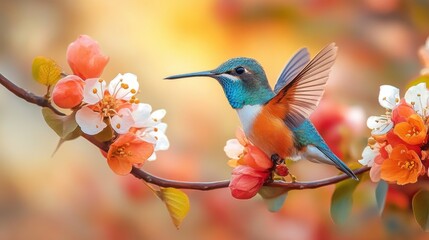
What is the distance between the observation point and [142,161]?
0.42m

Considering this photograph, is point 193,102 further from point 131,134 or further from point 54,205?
point 131,134

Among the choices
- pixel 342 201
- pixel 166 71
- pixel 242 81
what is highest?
pixel 242 81

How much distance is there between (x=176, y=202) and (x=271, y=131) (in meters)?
0.07

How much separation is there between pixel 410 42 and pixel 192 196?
0.49m

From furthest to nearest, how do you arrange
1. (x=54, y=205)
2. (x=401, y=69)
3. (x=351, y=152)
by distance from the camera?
(x=54, y=205)
(x=401, y=69)
(x=351, y=152)

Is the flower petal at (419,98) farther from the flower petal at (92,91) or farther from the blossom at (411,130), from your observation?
the flower petal at (92,91)

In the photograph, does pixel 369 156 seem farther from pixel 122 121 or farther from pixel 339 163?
pixel 122 121

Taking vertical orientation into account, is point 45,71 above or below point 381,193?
above

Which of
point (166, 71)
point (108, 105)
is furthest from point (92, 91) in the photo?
point (166, 71)

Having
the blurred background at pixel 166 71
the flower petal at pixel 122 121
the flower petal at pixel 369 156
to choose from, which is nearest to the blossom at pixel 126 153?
the flower petal at pixel 122 121

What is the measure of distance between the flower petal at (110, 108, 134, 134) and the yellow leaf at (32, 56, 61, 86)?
37 millimetres

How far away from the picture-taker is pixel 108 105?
1.38 ft

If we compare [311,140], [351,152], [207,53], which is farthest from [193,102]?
[311,140]

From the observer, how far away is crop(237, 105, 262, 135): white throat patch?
433mm
